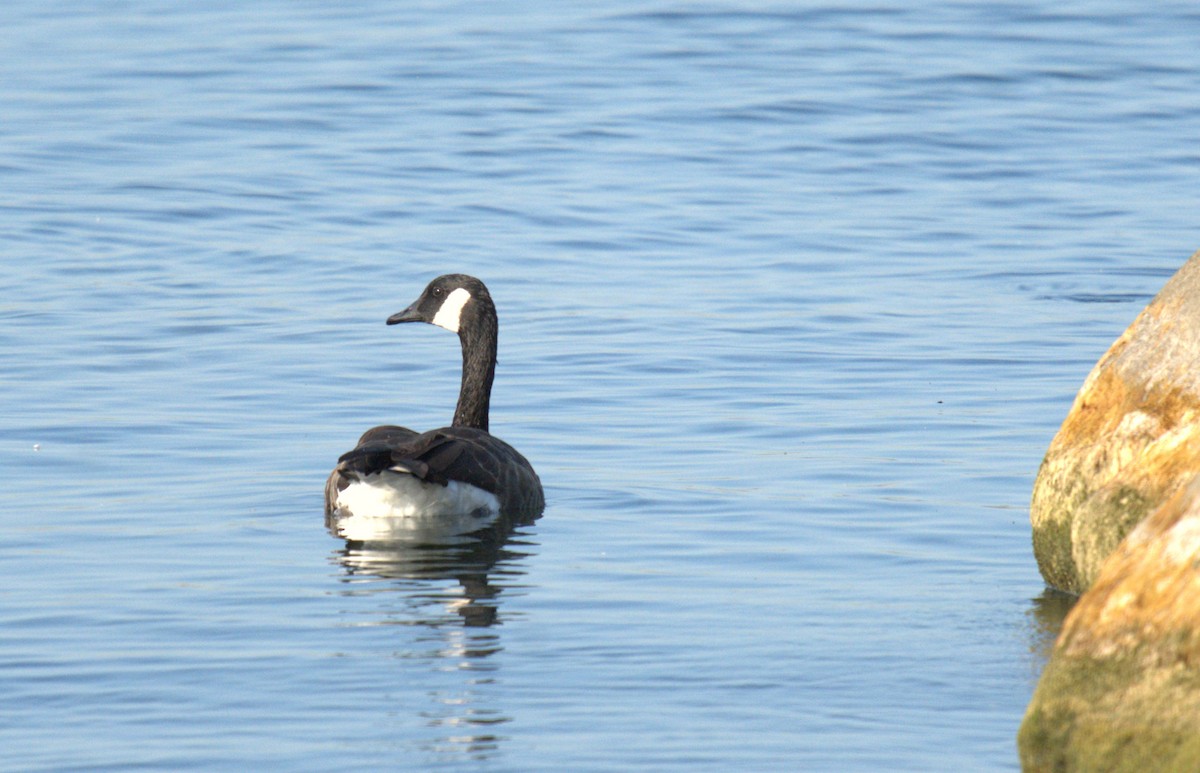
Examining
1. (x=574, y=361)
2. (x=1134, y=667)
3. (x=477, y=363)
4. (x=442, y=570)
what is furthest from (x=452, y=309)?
(x=1134, y=667)

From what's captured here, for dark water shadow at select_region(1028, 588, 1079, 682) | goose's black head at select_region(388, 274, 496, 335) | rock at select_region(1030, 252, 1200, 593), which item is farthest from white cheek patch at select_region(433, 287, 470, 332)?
dark water shadow at select_region(1028, 588, 1079, 682)

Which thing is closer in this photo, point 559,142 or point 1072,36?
point 559,142

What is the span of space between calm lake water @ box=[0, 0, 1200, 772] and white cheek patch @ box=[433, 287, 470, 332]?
0.78 metres

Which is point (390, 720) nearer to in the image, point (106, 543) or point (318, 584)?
point (318, 584)

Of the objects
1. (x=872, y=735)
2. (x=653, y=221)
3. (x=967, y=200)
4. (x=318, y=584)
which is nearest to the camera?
(x=872, y=735)

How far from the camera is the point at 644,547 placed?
9461 millimetres

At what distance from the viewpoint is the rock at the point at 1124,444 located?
7.66 meters

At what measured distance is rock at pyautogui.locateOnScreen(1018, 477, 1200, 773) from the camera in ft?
17.9

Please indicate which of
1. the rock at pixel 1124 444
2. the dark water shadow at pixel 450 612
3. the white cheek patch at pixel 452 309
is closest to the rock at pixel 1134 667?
the dark water shadow at pixel 450 612

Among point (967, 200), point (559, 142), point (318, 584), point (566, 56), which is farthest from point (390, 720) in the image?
point (566, 56)

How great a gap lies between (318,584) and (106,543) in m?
1.37

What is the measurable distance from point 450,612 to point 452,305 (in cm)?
473

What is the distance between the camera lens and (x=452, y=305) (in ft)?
41.3

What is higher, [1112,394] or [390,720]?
[1112,394]
